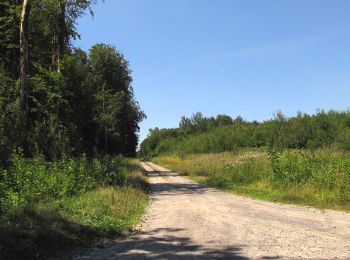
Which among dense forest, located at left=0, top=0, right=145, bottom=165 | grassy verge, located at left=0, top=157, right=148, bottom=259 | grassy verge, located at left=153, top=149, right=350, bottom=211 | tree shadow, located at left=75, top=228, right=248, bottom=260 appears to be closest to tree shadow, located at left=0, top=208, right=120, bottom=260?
grassy verge, located at left=0, top=157, right=148, bottom=259

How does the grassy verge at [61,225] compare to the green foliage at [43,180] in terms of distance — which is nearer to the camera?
the grassy verge at [61,225]

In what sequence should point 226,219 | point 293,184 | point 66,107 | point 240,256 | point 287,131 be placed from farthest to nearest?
point 287,131 < point 66,107 < point 293,184 < point 226,219 < point 240,256

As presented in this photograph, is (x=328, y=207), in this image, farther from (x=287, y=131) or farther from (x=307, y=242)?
(x=287, y=131)

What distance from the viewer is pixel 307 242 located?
10453mm

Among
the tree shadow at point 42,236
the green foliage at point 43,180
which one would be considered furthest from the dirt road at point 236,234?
the green foliage at point 43,180

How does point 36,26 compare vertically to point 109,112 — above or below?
above

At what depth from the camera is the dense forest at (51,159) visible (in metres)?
10.5

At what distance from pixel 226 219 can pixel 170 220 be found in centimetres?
176

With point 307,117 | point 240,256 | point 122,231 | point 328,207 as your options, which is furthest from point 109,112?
point 240,256

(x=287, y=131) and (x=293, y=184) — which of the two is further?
(x=287, y=131)

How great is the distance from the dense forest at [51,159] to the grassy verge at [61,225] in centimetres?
2

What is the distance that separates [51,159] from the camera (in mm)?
23828

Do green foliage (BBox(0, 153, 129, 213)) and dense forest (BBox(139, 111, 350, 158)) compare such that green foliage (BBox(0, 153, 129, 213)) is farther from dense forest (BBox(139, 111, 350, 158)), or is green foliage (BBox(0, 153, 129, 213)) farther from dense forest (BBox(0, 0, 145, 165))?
dense forest (BBox(139, 111, 350, 158))

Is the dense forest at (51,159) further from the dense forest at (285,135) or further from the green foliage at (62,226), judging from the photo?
the dense forest at (285,135)
